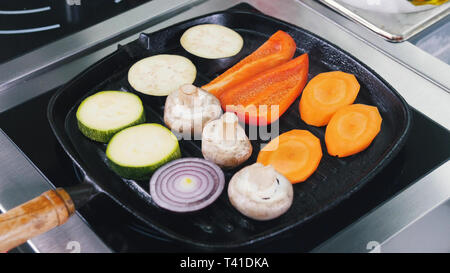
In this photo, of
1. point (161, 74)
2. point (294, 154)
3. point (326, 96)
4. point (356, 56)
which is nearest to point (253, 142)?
point (294, 154)

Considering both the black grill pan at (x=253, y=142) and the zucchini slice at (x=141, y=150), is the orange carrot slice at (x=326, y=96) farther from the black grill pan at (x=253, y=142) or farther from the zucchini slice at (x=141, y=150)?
the zucchini slice at (x=141, y=150)

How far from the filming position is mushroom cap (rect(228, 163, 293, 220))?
3.83 feet

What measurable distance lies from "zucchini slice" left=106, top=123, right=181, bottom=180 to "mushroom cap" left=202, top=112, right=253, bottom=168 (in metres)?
0.09

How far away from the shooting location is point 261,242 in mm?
1146

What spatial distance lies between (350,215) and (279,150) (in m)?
0.24

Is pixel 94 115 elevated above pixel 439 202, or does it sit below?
above

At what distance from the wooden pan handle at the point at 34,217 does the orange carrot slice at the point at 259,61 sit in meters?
0.53

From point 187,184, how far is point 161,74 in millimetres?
426

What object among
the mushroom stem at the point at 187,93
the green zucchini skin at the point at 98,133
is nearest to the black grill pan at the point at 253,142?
the green zucchini skin at the point at 98,133

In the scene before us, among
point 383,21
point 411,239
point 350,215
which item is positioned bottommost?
point 411,239

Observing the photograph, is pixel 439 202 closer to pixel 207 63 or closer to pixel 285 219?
pixel 285 219

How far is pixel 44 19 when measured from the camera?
71.1 inches

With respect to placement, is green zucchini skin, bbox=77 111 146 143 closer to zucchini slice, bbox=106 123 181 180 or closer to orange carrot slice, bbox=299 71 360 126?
zucchini slice, bbox=106 123 181 180
